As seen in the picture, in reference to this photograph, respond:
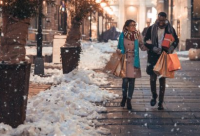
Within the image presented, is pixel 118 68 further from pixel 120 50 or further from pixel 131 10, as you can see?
pixel 131 10

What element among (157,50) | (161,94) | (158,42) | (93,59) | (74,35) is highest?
(74,35)

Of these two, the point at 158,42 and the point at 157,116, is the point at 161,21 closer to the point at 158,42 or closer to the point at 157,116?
the point at 158,42

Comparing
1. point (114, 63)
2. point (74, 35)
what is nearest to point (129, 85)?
point (114, 63)

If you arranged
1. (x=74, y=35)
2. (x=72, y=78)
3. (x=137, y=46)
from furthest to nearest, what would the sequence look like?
(x=74, y=35)
(x=72, y=78)
(x=137, y=46)

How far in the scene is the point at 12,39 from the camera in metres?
6.05

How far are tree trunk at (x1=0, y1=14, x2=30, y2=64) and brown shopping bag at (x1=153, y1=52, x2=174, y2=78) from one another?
Answer: 10.3ft

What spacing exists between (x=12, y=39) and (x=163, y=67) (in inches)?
135

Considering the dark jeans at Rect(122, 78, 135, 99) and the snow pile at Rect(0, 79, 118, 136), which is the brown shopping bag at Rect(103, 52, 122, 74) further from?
the snow pile at Rect(0, 79, 118, 136)

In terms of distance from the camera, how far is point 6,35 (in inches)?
240

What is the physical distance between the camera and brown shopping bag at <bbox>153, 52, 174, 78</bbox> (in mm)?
8164

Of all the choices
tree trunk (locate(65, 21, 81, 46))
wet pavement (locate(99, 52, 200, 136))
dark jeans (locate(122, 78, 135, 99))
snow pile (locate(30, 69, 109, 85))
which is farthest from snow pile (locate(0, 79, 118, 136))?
tree trunk (locate(65, 21, 81, 46))

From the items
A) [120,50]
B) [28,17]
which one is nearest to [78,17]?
[120,50]

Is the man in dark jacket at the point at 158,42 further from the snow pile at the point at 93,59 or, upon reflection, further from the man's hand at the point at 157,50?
the snow pile at the point at 93,59

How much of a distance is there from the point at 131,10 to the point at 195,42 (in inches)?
3889
